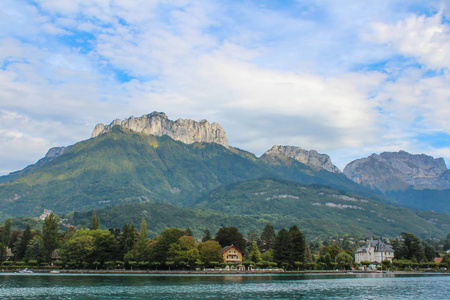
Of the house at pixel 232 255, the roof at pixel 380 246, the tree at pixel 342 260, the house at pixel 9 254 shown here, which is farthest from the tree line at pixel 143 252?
the roof at pixel 380 246

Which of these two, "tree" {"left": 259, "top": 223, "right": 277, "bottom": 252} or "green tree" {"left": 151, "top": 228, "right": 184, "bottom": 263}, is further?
"tree" {"left": 259, "top": 223, "right": 277, "bottom": 252}

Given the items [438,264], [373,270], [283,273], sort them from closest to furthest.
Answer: [283,273] → [373,270] → [438,264]

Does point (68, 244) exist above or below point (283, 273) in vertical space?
above

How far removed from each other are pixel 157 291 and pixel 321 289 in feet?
81.8

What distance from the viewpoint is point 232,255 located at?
121000 mm

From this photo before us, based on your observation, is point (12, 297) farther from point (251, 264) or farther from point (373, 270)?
point (373, 270)

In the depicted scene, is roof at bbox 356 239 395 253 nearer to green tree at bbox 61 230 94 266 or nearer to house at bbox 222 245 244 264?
house at bbox 222 245 244 264

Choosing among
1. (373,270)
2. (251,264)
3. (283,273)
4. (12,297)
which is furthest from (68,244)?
(373,270)

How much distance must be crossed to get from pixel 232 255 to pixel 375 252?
55.5m

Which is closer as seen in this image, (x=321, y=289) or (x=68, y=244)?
(x=321, y=289)

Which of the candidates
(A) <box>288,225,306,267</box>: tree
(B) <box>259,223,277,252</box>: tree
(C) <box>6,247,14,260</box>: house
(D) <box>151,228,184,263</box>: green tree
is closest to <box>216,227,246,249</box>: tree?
(B) <box>259,223,277,252</box>: tree

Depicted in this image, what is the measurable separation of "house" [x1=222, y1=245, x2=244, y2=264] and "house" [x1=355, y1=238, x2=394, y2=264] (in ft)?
167

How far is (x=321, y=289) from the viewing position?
6538 cm

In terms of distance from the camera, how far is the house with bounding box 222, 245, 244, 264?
392 ft
